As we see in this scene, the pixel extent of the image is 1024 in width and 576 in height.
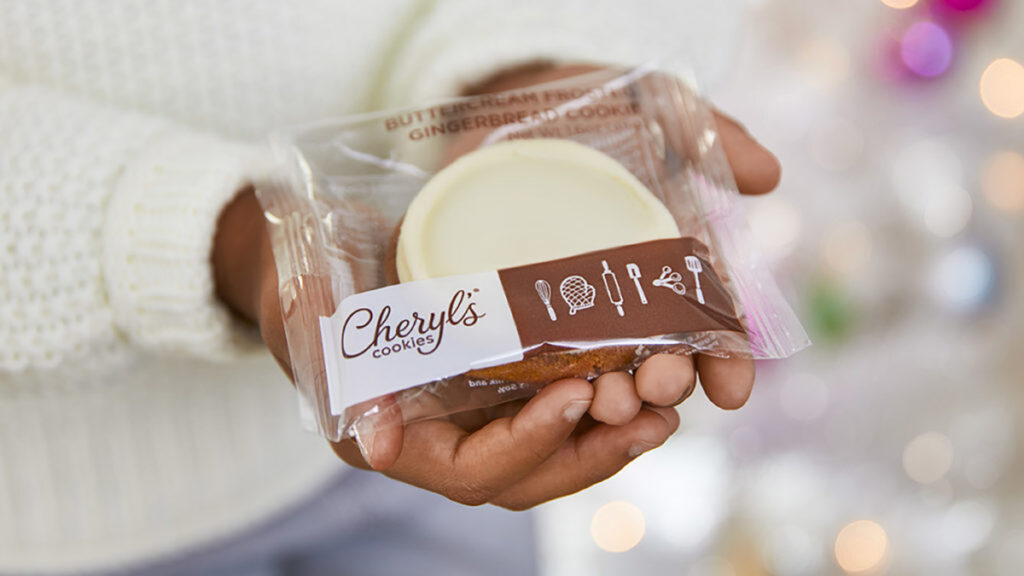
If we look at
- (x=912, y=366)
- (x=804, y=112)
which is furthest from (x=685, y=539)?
(x=804, y=112)

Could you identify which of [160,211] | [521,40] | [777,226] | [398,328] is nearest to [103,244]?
[160,211]

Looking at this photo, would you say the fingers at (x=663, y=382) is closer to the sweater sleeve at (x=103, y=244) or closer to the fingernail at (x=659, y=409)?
the fingernail at (x=659, y=409)

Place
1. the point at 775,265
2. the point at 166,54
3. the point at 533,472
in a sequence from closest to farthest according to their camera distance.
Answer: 1. the point at 533,472
2. the point at 166,54
3. the point at 775,265

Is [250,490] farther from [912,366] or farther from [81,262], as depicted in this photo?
[912,366]

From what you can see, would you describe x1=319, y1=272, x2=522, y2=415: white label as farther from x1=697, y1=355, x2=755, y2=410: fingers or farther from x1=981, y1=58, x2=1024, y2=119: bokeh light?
x1=981, y1=58, x2=1024, y2=119: bokeh light

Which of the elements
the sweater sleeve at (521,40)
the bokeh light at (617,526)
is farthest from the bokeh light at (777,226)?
the sweater sleeve at (521,40)

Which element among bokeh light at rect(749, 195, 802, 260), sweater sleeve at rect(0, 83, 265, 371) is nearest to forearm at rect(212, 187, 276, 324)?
sweater sleeve at rect(0, 83, 265, 371)
